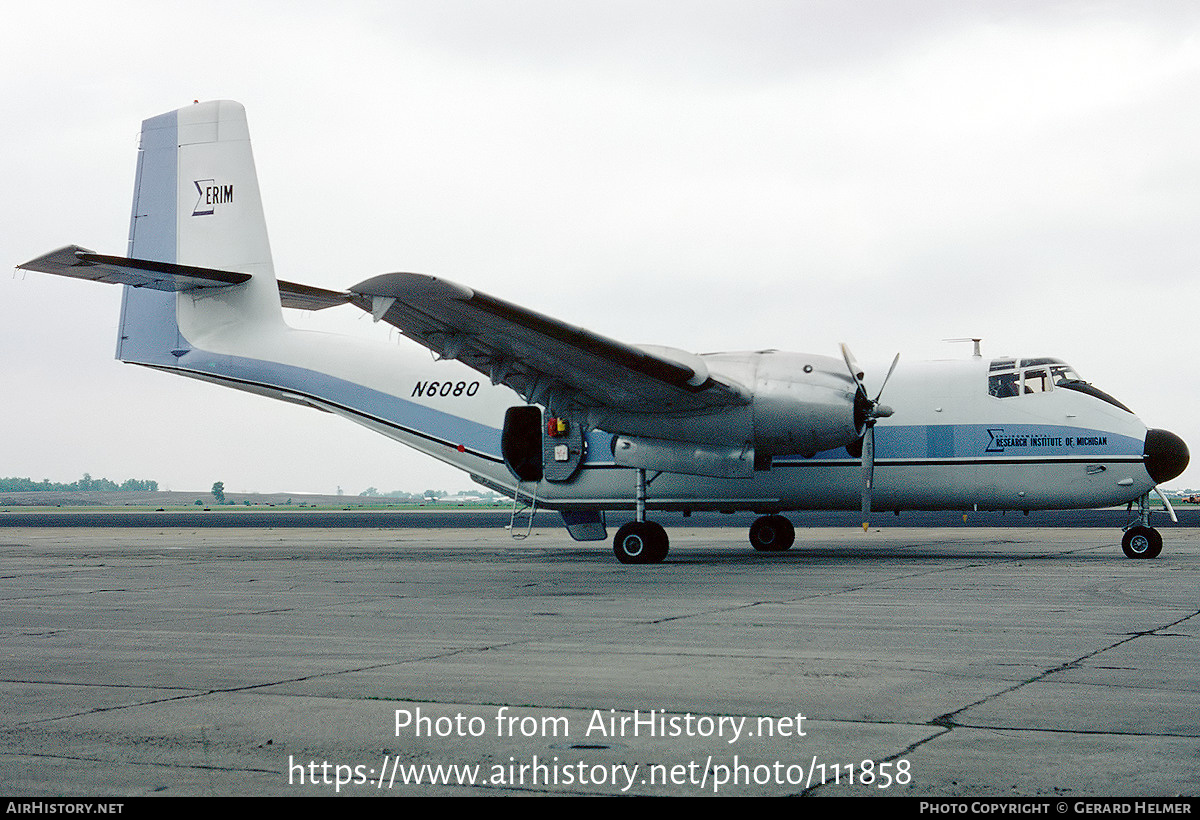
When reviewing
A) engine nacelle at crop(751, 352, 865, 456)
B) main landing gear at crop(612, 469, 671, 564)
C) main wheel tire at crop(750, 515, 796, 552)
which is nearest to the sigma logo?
main landing gear at crop(612, 469, 671, 564)

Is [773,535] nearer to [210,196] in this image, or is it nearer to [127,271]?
[127,271]

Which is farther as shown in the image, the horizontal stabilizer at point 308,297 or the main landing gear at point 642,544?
the horizontal stabilizer at point 308,297

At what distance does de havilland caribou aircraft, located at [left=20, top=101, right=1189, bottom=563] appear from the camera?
55.9 ft

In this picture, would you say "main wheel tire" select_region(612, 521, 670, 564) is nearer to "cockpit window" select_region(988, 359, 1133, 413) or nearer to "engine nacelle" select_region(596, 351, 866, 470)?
"engine nacelle" select_region(596, 351, 866, 470)

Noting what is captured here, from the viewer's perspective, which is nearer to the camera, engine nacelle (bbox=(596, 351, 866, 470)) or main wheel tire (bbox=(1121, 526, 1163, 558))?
engine nacelle (bbox=(596, 351, 866, 470))

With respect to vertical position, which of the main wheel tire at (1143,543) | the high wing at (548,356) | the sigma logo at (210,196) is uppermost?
the sigma logo at (210,196)

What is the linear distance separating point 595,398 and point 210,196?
11073 millimetres

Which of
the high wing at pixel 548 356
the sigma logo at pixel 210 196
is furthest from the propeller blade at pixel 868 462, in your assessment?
the sigma logo at pixel 210 196

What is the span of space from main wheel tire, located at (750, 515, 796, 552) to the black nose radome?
269 inches

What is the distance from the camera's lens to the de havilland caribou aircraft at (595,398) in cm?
1703

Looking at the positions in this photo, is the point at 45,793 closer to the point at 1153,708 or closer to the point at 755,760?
the point at 755,760

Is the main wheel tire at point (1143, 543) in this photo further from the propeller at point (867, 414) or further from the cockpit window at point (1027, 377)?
the propeller at point (867, 414)

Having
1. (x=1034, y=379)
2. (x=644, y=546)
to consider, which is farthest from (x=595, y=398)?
(x=1034, y=379)

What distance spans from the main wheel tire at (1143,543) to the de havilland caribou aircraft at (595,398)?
1.3 inches
